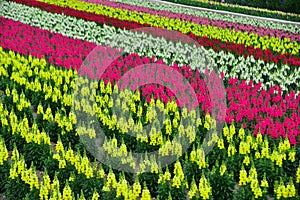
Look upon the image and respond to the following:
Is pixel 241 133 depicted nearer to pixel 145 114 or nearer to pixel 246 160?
pixel 246 160

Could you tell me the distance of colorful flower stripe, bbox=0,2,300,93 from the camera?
31.6 feet

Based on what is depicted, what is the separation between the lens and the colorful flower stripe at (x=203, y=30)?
11.9 metres

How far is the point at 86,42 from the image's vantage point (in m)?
12.0

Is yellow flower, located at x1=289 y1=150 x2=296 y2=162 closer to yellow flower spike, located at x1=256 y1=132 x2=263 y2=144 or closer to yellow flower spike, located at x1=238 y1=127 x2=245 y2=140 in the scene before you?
yellow flower spike, located at x1=256 y1=132 x2=263 y2=144

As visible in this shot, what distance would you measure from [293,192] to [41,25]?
10395mm

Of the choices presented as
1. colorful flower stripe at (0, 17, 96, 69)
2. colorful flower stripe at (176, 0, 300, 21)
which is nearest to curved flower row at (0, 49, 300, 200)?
colorful flower stripe at (0, 17, 96, 69)

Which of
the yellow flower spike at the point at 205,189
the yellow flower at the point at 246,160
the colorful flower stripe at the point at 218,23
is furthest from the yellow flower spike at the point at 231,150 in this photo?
the colorful flower stripe at the point at 218,23

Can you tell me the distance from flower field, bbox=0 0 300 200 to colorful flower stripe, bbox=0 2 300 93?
31mm

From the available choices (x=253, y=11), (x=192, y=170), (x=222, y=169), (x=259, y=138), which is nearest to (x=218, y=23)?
(x=253, y=11)

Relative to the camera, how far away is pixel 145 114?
789 centimetres

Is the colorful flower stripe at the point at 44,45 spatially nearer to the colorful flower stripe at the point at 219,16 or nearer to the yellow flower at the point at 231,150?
the yellow flower at the point at 231,150

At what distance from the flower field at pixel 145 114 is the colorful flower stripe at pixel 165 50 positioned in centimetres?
3

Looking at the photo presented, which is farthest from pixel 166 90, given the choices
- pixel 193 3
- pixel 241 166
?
pixel 193 3

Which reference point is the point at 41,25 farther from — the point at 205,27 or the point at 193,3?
the point at 193,3
